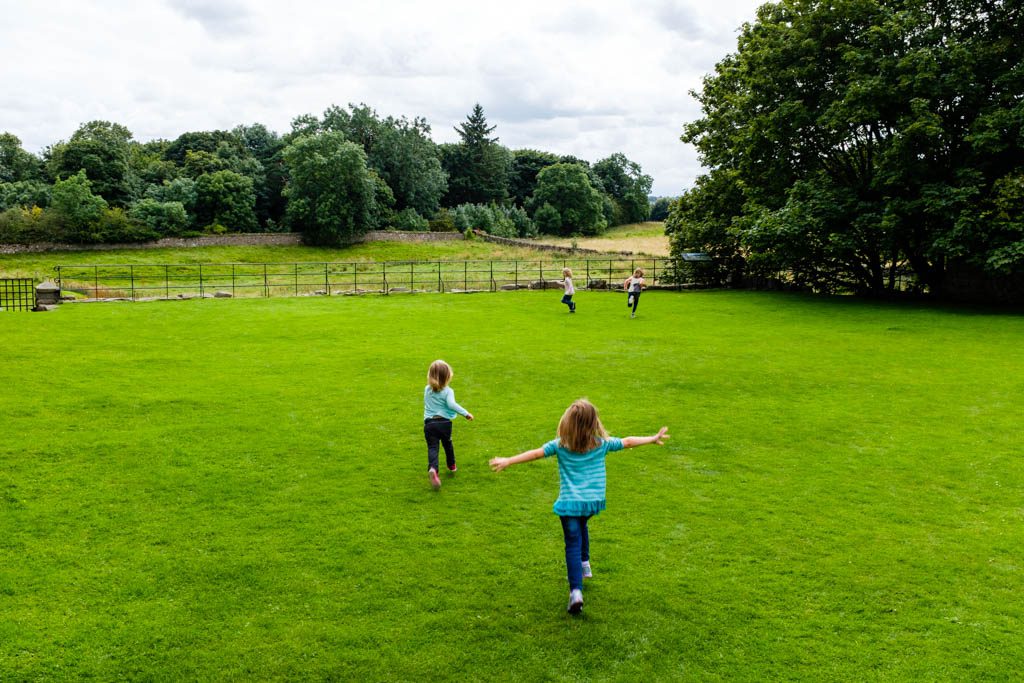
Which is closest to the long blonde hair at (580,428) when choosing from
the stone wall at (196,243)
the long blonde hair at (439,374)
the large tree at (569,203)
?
the long blonde hair at (439,374)

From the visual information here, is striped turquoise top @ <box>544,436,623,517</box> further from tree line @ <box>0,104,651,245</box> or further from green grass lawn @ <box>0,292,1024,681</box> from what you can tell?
tree line @ <box>0,104,651,245</box>

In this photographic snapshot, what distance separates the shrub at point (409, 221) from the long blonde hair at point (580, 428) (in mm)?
79245

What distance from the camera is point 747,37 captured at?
35.1m

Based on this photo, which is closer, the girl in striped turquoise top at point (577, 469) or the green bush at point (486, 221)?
the girl in striped turquoise top at point (577, 469)

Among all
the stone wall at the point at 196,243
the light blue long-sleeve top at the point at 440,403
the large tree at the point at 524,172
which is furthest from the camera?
the large tree at the point at 524,172

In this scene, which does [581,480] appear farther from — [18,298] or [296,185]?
[296,185]

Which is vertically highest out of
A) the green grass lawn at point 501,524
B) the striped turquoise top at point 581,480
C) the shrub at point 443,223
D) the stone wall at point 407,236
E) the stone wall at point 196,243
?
the shrub at point 443,223

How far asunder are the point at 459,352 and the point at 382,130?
7471cm

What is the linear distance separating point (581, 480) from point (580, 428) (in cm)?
49

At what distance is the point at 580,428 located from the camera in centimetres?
634

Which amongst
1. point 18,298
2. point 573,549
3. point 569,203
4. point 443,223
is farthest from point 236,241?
point 573,549

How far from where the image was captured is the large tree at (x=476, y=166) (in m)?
103

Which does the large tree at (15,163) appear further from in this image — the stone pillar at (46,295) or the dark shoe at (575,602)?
the dark shoe at (575,602)

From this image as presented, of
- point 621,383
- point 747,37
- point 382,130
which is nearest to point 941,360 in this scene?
point 621,383
